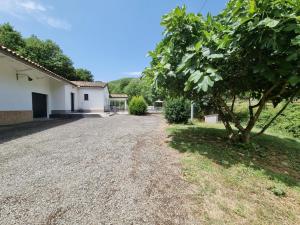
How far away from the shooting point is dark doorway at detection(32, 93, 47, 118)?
36.3ft

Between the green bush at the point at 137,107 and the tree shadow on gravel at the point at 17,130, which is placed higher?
the green bush at the point at 137,107

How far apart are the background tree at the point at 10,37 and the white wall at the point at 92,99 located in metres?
12.9

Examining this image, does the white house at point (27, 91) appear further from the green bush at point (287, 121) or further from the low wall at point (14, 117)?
the green bush at point (287, 121)

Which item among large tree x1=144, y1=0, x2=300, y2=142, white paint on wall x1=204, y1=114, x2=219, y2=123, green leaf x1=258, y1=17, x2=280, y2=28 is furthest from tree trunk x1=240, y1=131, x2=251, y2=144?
white paint on wall x1=204, y1=114, x2=219, y2=123

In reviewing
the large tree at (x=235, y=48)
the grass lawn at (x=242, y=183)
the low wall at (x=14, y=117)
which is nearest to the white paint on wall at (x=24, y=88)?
the low wall at (x=14, y=117)


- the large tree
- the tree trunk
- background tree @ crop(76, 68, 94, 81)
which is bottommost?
the tree trunk

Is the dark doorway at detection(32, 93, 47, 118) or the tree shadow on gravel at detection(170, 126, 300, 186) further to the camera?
the dark doorway at detection(32, 93, 47, 118)

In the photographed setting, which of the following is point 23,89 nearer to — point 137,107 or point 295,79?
point 137,107

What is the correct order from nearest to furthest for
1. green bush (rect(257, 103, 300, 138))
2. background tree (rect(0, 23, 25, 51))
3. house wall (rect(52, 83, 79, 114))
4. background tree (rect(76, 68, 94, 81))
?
green bush (rect(257, 103, 300, 138))
house wall (rect(52, 83, 79, 114))
background tree (rect(0, 23, 25, 51))
background tree (rect(76, 68, 94, 81))

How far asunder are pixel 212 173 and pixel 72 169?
2.63 meters

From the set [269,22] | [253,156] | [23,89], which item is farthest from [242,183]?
[23,89]

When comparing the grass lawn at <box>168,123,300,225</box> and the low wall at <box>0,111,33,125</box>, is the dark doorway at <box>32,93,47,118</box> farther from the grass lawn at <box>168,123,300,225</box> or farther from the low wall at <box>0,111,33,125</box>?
the grass lawn at <box>168,123,300,225</box>

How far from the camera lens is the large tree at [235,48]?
2824 mm

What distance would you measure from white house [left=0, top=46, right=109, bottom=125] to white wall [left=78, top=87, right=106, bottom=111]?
5.22 ft
